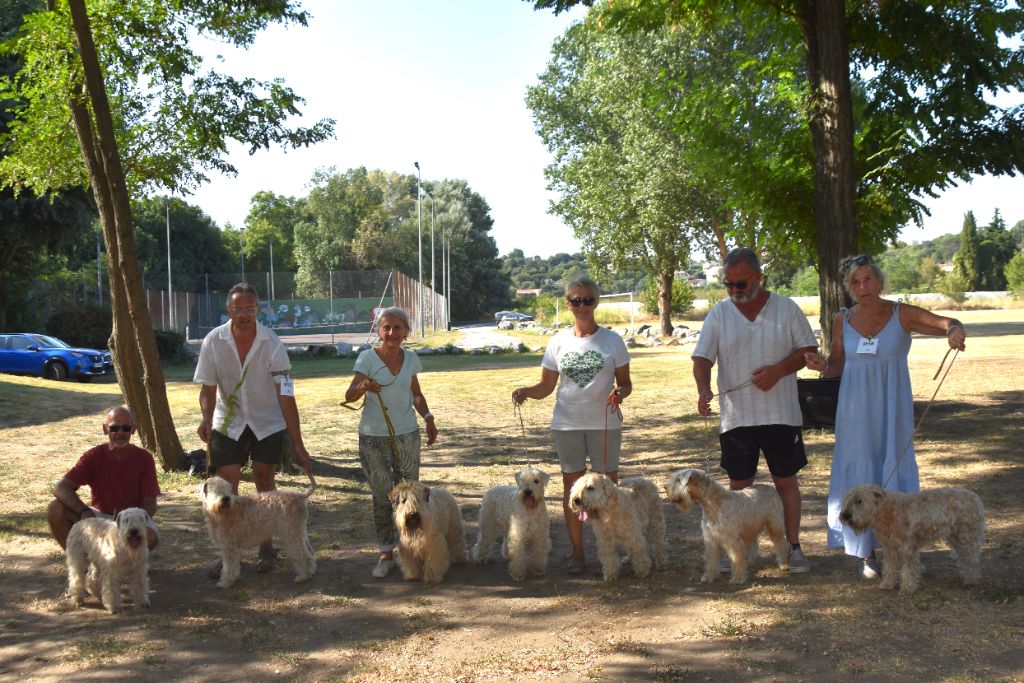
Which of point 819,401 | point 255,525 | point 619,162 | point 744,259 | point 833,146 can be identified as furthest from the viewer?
point 619,162

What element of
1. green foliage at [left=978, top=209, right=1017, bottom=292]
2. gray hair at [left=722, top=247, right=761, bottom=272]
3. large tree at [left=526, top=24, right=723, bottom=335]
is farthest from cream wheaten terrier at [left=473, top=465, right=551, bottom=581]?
green foliage at [left=978, top=209, right=1017, bottom=292]

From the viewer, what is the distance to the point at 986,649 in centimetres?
411

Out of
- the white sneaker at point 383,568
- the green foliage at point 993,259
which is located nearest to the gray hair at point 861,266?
the white sneaker at point 383,568

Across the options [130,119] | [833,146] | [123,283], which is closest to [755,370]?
[833,146]

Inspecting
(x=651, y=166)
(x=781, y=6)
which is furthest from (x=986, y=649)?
(x=651, y=166)

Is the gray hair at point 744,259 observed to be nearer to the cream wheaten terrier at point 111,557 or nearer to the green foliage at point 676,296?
the cream wheaten terrier at point 111,557

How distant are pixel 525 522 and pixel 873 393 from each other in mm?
2164

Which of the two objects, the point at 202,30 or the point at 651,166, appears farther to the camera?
the point at 651,166

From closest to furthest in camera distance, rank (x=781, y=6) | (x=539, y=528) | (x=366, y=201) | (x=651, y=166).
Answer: (x=539, y=528), (x=781, y=6), (x=651, y=166), (x=366, y=201)

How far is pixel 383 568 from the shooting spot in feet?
19.1

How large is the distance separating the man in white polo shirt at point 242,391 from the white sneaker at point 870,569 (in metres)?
3.45

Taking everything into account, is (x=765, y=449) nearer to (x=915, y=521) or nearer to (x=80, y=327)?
(x=915, y=521)

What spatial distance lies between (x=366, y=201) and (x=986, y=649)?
3267 inches

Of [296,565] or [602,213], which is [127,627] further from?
[602,213]
